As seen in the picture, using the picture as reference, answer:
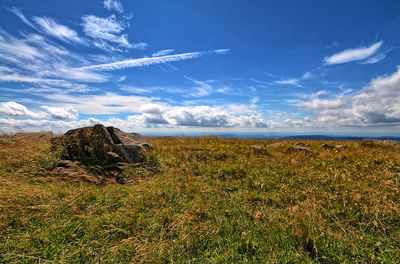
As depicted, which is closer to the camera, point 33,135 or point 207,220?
point 207,220

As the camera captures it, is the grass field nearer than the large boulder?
Yes

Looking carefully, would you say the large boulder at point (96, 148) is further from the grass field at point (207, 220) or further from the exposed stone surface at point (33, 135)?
the exposed stone surface at point (33, 135)

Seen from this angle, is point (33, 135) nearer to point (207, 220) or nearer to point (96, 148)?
point (96, 148)

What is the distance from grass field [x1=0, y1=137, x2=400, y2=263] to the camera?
2.79 m

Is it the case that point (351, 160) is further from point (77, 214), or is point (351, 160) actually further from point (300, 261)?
point (77, 214)

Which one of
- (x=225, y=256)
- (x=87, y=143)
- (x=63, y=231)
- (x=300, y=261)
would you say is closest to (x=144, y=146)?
(x=87, y=143)

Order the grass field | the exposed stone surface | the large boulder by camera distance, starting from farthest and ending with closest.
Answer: the exposed stone surface < the large boulder < the grass field

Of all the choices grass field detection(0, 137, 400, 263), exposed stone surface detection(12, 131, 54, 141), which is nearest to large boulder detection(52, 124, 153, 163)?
grass field detection(0, 137, 400, 263)

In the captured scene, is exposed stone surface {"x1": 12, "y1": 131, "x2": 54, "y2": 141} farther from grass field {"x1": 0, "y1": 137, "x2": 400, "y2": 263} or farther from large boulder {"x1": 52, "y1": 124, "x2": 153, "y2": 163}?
grass field {"x1": 0, "y1": 137, "x2": 400, "y2": 263}

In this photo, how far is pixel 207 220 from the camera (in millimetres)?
3617

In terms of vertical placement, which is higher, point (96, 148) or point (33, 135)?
point (33, 135)

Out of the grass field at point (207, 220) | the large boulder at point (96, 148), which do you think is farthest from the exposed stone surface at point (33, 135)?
the grass field at point (207, 220)

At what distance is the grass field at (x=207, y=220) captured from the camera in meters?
2.79

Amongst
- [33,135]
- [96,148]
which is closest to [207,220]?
[96,148]
